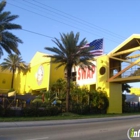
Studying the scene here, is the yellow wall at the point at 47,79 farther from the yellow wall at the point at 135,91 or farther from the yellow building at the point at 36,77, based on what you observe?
the yellow wall at the point at 135,91

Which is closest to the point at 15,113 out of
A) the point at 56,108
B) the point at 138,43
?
the point at 56,108

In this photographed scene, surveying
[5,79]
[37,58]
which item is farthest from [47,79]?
[5,79]

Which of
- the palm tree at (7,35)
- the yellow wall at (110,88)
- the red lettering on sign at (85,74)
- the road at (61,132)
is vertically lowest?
the road at (61,132)

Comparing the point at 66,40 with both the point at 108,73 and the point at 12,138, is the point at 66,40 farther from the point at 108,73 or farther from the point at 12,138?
the point at 12,138

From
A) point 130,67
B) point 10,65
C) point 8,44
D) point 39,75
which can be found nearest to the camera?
point 8,44

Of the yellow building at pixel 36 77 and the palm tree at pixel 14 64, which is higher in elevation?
the palm tree at pixel 14 64

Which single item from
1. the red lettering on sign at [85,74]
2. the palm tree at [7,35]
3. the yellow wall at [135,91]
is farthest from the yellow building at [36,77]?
the yellow wall at [135,91]

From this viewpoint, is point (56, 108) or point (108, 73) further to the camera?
point (108, 73)

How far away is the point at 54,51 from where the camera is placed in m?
28.8

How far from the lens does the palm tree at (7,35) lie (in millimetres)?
25408

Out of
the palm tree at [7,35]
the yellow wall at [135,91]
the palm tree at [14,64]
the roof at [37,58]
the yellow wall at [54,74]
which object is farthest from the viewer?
the yellow wall at [135,91]

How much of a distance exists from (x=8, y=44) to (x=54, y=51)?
5722 mm

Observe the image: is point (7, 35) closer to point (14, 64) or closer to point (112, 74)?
point (112, 74)

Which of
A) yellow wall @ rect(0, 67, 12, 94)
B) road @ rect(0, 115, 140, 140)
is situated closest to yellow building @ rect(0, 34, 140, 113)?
road @ rect(0, 115, 140, 140)
